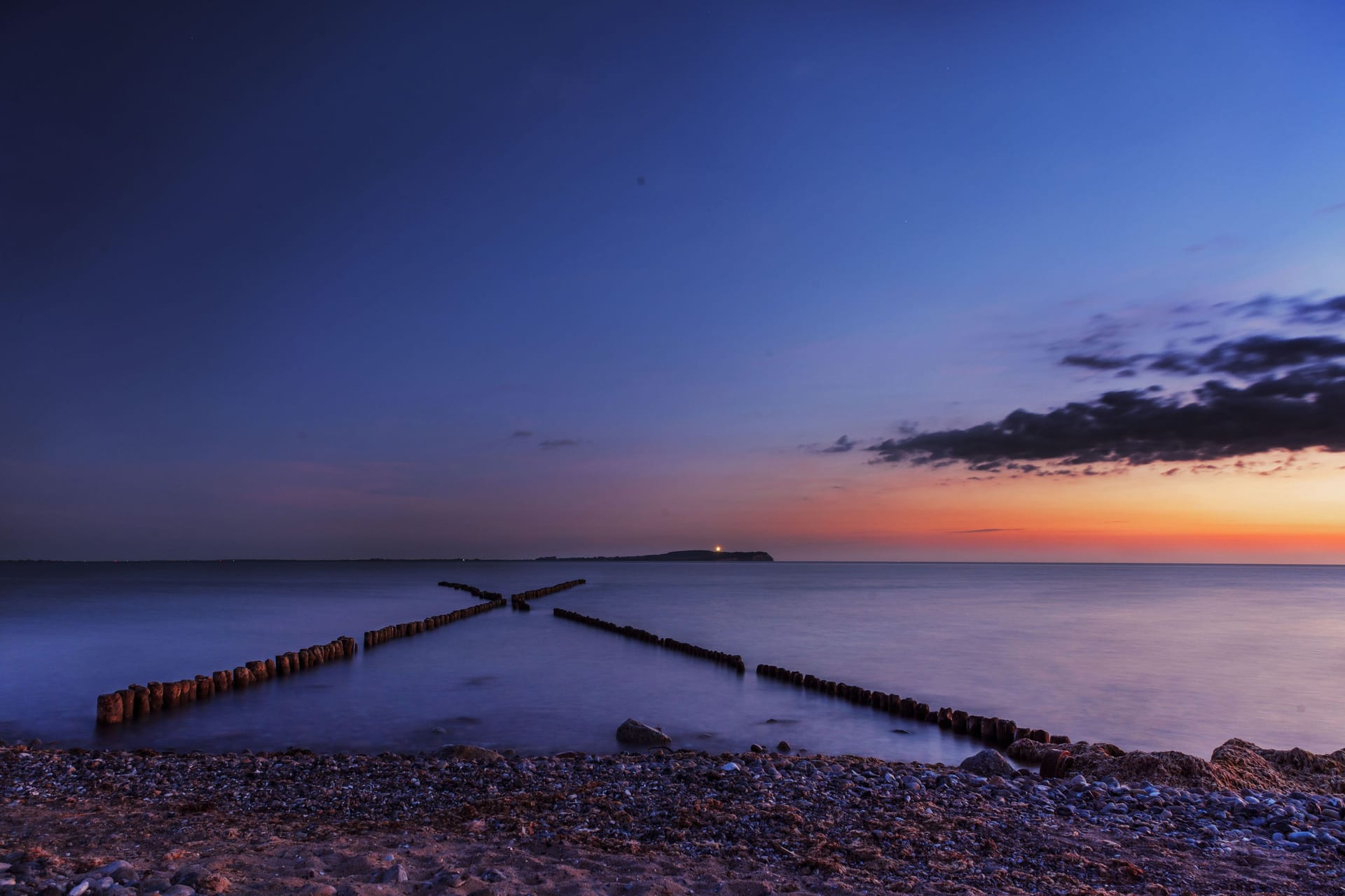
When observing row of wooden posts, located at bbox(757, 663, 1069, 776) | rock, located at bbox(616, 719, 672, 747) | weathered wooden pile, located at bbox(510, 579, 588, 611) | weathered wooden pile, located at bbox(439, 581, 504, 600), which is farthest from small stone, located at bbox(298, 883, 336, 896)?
weathered wooden pile, located at bbox(439, 581, 504, 600)

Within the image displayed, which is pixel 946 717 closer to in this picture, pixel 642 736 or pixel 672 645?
pixel 642 736

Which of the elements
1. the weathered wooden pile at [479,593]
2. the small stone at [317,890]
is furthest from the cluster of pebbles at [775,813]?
the weathered wooden pile at [479,593]

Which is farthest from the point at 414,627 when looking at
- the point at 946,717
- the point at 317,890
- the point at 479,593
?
the point at 317,890

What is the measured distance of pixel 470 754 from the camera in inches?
396

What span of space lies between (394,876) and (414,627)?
26.6 meters

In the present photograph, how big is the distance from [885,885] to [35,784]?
8.94 m

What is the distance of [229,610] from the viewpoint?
4275 centimetres

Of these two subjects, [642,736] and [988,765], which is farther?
[642,736]

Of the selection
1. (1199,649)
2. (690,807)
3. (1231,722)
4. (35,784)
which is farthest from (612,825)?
(1199,649)

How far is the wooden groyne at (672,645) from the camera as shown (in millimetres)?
21141

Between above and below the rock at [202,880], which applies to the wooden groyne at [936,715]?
below

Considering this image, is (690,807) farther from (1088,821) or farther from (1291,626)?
(1291,626)

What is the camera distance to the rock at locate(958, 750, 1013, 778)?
31.7ft

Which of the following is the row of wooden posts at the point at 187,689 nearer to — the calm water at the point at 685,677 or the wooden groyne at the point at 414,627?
the calm water at the point at 685,677
